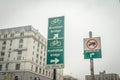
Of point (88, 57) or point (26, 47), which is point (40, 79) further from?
point (88, 57)

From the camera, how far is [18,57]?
206ft

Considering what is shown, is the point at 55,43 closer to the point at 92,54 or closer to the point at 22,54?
the point at 92,54

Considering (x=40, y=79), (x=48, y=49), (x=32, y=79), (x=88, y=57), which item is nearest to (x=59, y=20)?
(x=48, y=49)

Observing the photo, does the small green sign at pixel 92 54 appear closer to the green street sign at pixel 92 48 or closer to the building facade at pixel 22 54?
the green street sign at pixel 92 48

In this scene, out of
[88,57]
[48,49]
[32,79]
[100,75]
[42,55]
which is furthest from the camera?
[100,75]

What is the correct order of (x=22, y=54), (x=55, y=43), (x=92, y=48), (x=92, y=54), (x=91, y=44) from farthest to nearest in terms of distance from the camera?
(x=22, y=54) < (x=91, y=44) < (x=92, y=48) < (x=92, y=54) < (x=55, y=43)

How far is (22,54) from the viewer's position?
6228 cm

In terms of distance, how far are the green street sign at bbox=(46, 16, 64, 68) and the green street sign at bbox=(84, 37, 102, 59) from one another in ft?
6.78

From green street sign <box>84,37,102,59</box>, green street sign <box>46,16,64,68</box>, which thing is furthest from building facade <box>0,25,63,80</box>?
green street sign <box>46,16,64,68</box>

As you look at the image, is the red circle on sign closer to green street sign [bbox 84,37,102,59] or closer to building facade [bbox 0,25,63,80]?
green street sign [bbox 84,37,102,59]

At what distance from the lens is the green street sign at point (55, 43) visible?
1052 cm

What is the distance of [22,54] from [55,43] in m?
53.1

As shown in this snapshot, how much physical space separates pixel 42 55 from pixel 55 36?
59896mm

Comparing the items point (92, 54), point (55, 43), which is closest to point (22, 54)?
point (92, 54)
